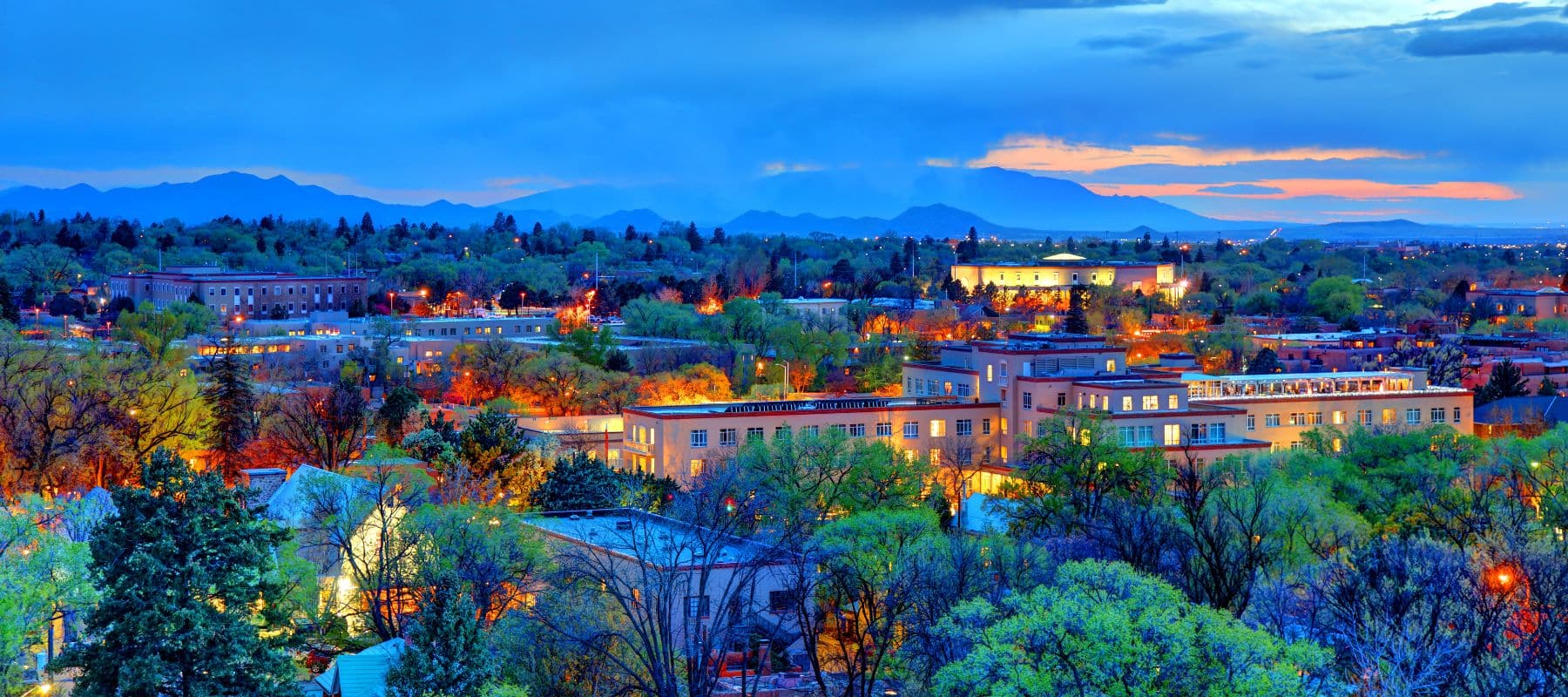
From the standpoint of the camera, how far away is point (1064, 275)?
148m

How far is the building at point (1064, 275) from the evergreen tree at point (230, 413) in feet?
280

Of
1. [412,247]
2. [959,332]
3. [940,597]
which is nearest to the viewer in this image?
[940,597]

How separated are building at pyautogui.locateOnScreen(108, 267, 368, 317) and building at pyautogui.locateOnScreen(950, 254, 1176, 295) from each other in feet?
149

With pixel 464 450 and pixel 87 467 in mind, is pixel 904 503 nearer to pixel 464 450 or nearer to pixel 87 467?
pixel 464 450

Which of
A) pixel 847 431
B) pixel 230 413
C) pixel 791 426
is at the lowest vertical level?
pixel 847 431

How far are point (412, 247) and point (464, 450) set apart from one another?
153481mm

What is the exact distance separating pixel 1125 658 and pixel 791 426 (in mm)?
32309

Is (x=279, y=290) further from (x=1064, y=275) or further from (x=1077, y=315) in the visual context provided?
(x=1064, y=275)

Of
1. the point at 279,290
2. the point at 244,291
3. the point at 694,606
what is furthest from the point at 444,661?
the point at 279,290

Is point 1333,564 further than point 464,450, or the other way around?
point 464,450

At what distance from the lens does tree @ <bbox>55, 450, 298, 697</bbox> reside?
1012 inches

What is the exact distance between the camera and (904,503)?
45812mm

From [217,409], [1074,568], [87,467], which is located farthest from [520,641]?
[217,409]

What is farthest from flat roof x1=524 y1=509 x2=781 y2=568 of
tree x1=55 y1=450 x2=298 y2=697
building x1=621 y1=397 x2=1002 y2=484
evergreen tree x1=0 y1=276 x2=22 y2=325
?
evergreen tree x1=0 y1=276 x2=22 y2=325
